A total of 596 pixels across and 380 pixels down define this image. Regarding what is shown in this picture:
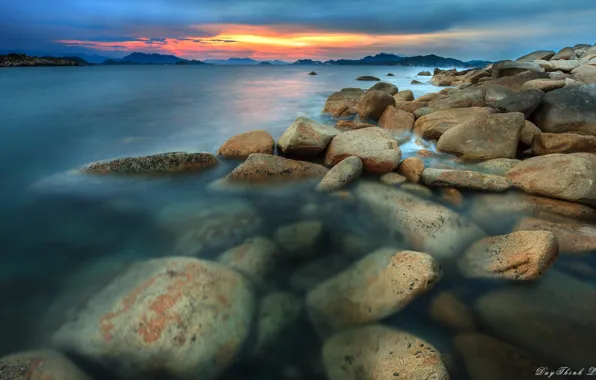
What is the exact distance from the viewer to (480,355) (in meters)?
2.76

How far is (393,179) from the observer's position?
6016 mm

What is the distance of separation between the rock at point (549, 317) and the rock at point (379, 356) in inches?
37.4

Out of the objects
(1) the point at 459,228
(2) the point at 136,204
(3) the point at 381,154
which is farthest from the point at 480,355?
(2) the point at 136,204

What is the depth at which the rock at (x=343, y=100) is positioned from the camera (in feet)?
47.8

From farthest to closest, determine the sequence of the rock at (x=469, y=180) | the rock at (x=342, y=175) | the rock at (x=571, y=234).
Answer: the rock at (x=342, y=175)
the rock at (x=469, y=180)
the rock at (x=571, y=234)

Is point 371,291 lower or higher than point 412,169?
lower

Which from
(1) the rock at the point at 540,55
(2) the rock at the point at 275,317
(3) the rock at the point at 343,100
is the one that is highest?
(1) the rock at the point at 540,55

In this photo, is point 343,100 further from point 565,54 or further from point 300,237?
point 565,54

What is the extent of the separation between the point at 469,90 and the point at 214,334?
37.1 ft

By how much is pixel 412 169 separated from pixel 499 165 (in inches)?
81.8

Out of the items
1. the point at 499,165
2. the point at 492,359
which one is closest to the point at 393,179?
the point at 499,165

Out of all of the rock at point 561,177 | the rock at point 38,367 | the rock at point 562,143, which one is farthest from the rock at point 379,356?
the rock at point 562,143

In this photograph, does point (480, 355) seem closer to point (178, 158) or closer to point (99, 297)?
point (99, 297)

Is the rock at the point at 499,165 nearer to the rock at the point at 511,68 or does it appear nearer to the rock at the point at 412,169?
the rock at the point at 412,169
